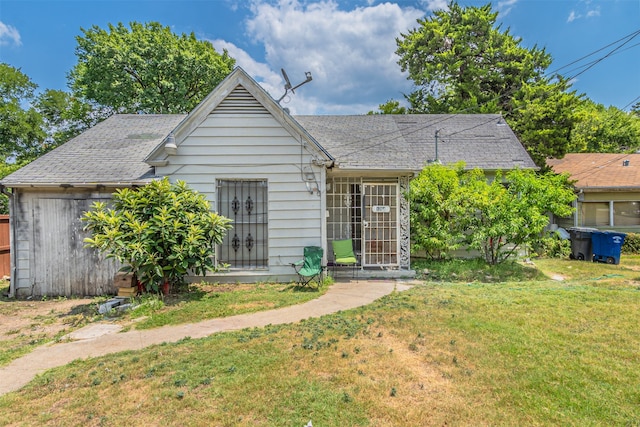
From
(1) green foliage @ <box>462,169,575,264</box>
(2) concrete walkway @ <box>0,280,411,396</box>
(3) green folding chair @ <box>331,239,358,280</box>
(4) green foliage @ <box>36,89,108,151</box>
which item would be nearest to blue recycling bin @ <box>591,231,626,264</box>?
(1) green foliage @ <box>462,169,575,264</box>

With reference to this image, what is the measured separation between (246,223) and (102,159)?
4181mm

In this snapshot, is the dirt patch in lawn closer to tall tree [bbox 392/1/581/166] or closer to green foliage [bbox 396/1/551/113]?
tall tree [bbox 392/1/581/166]

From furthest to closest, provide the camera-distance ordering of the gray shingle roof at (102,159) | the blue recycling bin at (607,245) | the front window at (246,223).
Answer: the blue recycling bin at (607,245)
the front window at (246,223)
the gray shingle roof at (102,159)

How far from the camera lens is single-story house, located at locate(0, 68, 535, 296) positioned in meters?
6.84

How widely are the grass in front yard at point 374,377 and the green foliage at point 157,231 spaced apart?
7.40ft

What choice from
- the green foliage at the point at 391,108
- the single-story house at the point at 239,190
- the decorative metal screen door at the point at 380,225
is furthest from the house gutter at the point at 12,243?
the green foliage at the point at 391,108

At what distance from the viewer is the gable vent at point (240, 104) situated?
24.0 feet

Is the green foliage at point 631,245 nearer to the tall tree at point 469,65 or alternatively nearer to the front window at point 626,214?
the front window at point 626,214

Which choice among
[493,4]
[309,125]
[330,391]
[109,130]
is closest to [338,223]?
[309,125]

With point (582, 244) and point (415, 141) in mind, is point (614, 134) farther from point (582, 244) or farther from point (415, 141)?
point (415, 141)

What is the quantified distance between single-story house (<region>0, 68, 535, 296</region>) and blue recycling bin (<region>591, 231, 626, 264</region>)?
7303 millimetres

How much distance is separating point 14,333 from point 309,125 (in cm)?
990

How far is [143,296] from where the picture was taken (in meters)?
5.98

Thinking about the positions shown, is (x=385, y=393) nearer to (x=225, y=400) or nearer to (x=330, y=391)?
(x=330, y=391)
